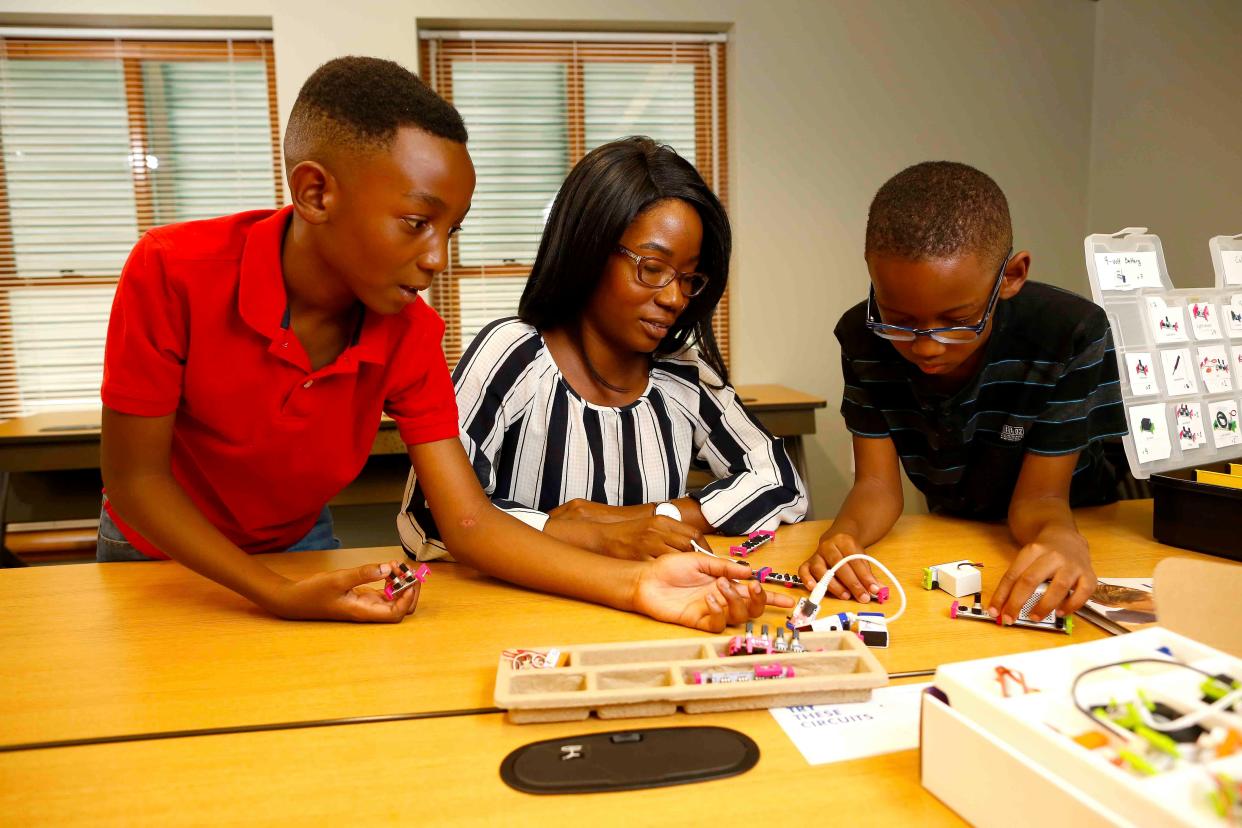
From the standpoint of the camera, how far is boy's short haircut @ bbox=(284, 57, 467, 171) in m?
1.02

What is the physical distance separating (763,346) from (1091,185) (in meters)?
1.81

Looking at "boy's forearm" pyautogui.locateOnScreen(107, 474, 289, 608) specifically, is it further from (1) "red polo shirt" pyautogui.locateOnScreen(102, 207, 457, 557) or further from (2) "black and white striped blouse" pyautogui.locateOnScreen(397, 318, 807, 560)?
(2) "black and white striped blouse" pyautogui.locateOnScreen(397, 318, 807, 560)

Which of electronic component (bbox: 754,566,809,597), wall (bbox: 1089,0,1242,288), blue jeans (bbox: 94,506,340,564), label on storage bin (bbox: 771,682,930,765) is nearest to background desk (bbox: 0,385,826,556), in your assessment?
blue jeans (bbox: 94,506,340,564)

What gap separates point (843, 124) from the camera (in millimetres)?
3771

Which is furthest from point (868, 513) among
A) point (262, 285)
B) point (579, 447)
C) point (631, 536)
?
point (262, 285)

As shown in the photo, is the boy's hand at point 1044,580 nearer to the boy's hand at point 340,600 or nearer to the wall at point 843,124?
the boy's hand at point 340,600

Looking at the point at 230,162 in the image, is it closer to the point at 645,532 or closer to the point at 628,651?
the point at 645,532

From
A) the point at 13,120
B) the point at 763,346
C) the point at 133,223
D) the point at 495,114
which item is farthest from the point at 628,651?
the point at 13,120

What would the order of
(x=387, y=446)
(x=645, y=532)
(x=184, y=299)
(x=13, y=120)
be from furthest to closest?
(x=13, y=120) < (x=387, y=446) < (x=645, y=532) < (x=184, y=299)

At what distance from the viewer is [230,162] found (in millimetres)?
3656

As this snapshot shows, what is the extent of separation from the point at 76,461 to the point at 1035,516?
2.97 meters

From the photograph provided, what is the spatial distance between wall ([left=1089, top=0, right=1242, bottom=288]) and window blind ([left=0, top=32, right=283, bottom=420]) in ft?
12.1

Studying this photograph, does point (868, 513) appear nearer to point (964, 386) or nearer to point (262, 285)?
point (964, 386)

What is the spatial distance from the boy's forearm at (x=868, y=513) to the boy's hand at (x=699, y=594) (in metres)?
0.32
